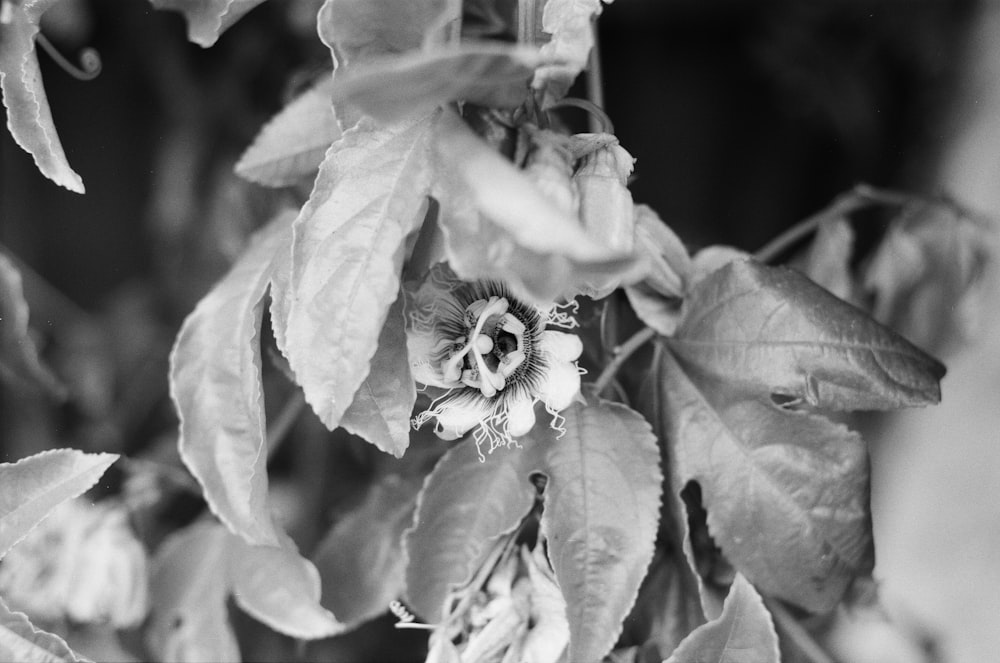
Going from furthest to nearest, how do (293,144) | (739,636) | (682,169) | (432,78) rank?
(682,169) → (293,144) → (739,636) → (432,78)

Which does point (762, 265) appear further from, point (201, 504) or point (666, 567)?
point (201, 504)

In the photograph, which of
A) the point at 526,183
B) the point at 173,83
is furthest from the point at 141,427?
the point at 526,183

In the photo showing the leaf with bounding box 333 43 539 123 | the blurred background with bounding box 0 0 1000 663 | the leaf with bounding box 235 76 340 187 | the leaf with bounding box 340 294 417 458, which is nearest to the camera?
the leaf with bounding box 333 43 539 123

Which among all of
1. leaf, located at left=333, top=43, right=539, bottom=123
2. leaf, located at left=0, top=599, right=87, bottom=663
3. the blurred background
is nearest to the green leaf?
leaf, located at left=0, top=599, right=87, bottom=663

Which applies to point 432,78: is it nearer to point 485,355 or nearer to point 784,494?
point 485,355

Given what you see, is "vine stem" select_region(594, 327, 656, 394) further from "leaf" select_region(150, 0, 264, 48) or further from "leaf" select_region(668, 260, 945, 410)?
"leaf" select_region(150, 0, 264, 48)

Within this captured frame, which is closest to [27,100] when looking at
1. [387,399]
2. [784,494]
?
[387,399]

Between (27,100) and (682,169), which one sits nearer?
(27,100)
